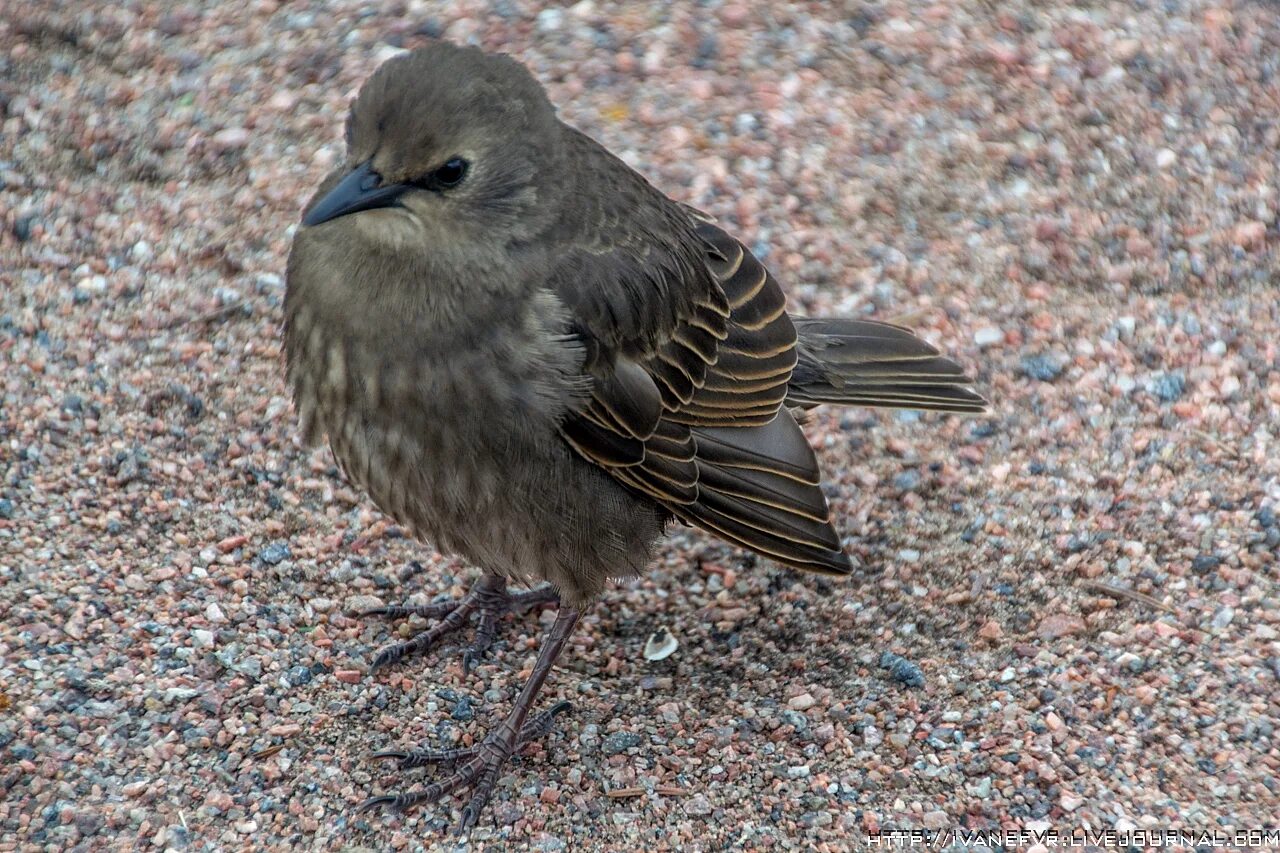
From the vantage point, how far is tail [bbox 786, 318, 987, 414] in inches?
205

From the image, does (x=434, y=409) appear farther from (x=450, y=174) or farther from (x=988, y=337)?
(x=988, y=337)

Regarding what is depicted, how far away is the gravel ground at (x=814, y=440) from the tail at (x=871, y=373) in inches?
14.8

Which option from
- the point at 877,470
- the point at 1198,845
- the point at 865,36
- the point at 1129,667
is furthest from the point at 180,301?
the point at 1198,845

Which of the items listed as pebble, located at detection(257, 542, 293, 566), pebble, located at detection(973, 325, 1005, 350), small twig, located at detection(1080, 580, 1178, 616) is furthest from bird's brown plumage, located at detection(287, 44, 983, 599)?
pebble, located at detection(973, 325, 1005, 350)

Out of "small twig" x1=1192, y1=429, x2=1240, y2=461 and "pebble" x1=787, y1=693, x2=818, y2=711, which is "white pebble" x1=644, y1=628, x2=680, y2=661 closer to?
"pebble" x1=787, y1=693, x2=818, y2=711

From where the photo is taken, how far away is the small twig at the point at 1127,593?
4.85 metres

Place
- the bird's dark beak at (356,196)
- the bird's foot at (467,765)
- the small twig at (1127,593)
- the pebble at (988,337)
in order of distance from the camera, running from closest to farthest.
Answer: the bird's dark beak at (356,196) → the bird's foot at (467,765) → the small twig at (1127,593) → the pebble at (988,337)

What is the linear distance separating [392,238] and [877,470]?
2.25 meters

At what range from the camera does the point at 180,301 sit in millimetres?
5719

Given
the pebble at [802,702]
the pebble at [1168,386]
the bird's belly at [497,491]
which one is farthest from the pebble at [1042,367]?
the bird's belly at [497,491]

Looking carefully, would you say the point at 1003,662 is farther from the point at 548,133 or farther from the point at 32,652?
the point at 32,652

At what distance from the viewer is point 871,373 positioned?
5.26 meters

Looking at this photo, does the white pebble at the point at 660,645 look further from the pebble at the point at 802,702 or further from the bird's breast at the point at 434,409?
the bird's breast at the point at 434,409

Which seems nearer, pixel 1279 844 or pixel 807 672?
pixel 1279 844
